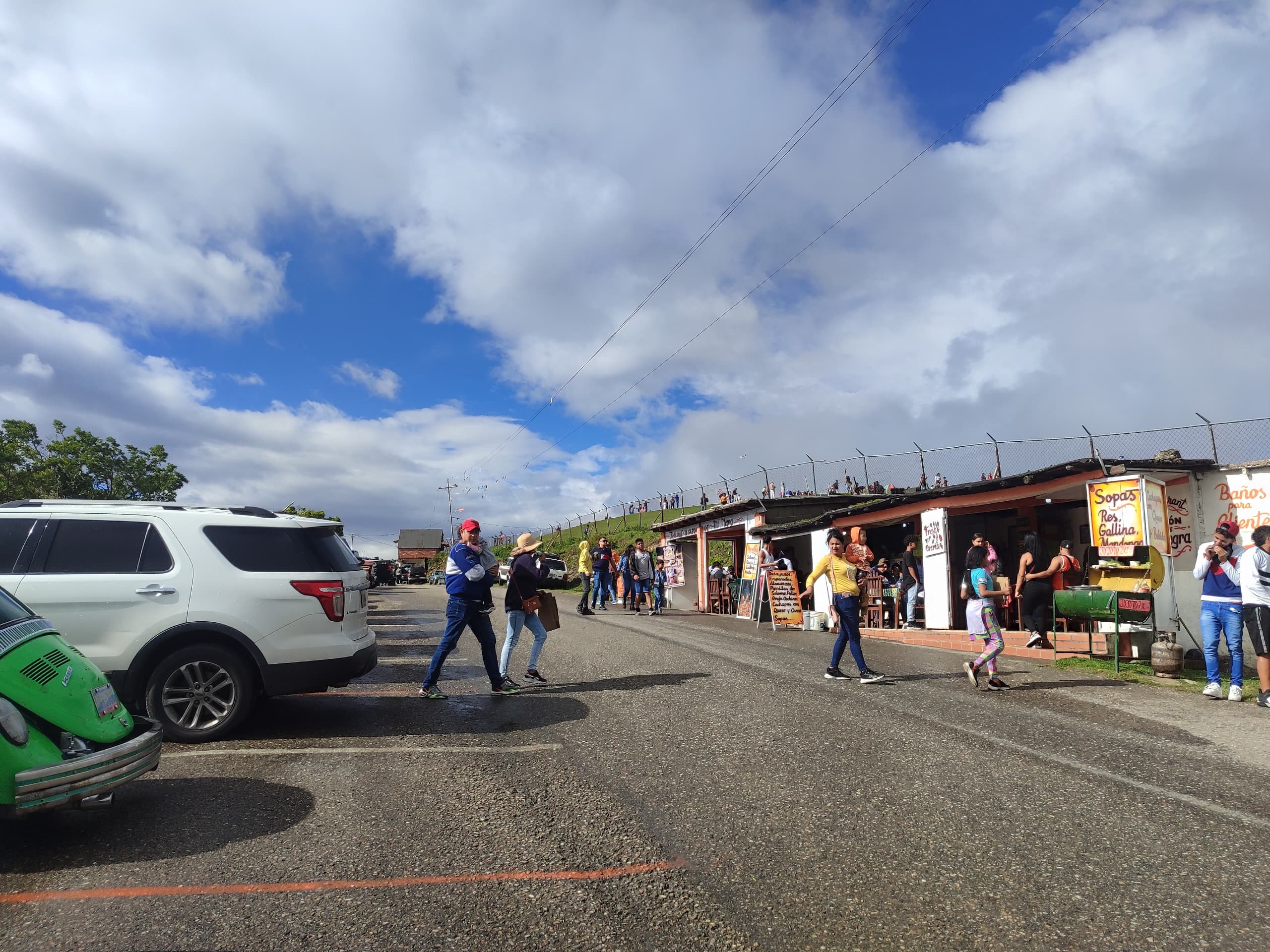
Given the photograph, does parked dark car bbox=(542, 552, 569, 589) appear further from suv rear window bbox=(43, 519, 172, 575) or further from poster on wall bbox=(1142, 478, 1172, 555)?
poster on wall bbox=(1142, 478, 1172, 555)

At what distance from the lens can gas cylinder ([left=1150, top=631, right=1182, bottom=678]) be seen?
30.5 feet

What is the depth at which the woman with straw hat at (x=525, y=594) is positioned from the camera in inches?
330

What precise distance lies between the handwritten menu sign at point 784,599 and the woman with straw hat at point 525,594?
9.67 metres

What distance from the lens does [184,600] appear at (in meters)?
5.89

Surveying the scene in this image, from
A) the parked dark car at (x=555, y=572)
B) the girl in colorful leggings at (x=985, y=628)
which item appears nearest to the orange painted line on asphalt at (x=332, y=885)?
the parked dark car at (x=555, y=572)

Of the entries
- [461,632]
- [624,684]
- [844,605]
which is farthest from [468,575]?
[844,605]

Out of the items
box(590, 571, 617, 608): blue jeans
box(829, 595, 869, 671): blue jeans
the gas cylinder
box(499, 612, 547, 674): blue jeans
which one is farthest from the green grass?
box(590, 571, 617, 608): blue jeans

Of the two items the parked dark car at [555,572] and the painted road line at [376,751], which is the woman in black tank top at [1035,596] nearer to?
the parked dark car at [555,572]

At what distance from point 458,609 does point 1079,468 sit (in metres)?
10.5

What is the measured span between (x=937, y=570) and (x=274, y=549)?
41.3 feet

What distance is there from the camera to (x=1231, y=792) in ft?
15.6

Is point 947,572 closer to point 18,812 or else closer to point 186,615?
point 186,615

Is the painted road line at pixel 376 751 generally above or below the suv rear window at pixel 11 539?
below

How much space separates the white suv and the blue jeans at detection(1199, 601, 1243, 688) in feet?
27.5
